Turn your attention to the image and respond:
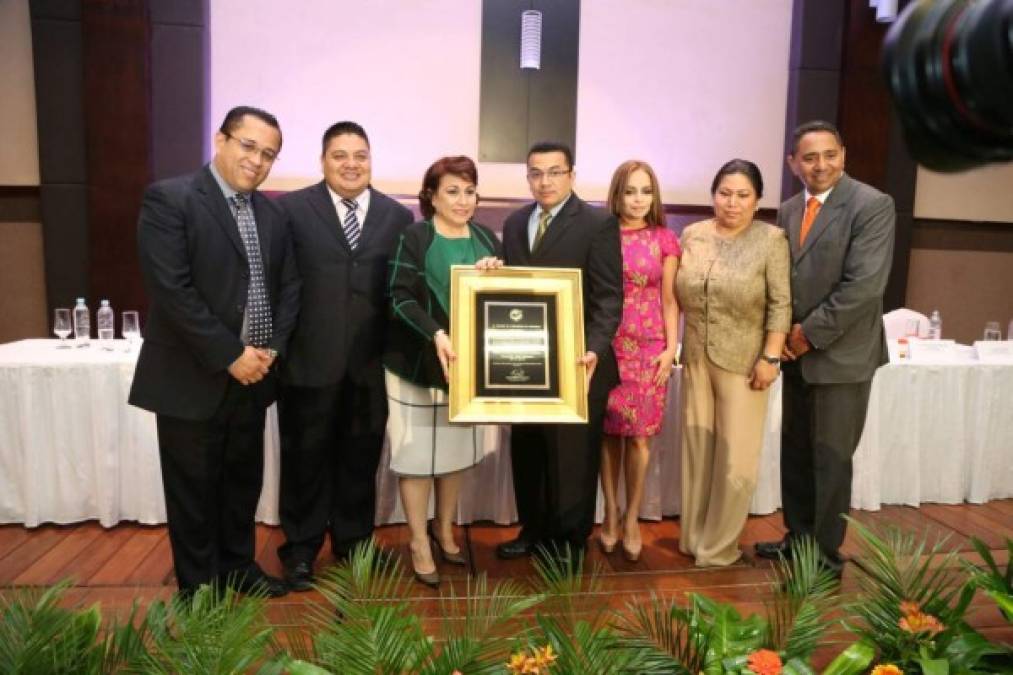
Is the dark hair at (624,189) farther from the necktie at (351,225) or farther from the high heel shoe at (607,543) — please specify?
the high heel shoe at (607,543)

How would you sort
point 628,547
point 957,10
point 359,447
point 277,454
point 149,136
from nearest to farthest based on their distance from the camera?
point 957,10 < point 359,447 < point 628,547 < point 277,454 < point 149,136

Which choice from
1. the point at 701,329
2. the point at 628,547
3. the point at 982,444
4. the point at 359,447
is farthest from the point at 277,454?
the point at 982,444

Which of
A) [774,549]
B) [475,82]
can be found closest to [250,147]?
Answer: [774,549]

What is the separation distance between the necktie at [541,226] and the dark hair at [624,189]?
26 cm

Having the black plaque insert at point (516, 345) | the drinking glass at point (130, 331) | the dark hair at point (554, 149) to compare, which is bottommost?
the drinking glass at point (130, 331)

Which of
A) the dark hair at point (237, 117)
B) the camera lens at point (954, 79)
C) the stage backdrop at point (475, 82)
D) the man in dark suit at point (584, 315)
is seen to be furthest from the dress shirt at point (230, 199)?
the stage backdrop at point (475, 82)

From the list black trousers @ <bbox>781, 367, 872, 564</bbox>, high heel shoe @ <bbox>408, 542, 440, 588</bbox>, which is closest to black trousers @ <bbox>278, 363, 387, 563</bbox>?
high heel shoe @ <bbox>408, 542, 440, 588</bbox>

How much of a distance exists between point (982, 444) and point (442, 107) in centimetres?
401

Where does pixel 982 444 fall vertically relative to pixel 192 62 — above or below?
below

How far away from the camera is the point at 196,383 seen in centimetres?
223

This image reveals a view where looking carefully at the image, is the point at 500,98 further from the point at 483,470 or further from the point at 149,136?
the point at 483,470

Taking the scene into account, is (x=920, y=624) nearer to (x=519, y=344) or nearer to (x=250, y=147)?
(x=519, y=344)

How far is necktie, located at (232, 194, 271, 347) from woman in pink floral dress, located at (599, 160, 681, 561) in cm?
124

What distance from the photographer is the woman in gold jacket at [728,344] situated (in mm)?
2633
